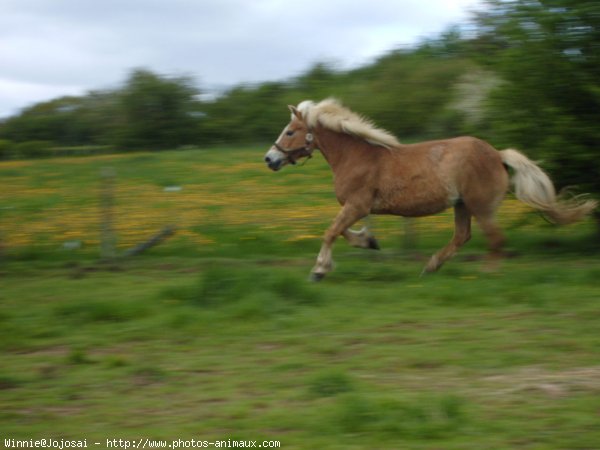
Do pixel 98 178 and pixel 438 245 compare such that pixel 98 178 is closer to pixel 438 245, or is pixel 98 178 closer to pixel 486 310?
pixel 438 245

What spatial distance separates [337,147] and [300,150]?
47cm

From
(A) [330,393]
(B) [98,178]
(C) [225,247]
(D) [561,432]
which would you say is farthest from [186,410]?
(B) [98,178]

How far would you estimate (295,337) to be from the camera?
696cm

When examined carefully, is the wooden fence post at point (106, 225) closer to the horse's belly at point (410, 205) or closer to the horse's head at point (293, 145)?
the horse's head at point (293, 145)

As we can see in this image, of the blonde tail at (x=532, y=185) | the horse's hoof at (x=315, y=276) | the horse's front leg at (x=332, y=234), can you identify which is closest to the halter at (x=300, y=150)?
the horse's front leg at (x=332, y=234)

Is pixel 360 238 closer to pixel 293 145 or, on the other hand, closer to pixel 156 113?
pixel 293 145

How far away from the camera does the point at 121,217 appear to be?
13.5 m

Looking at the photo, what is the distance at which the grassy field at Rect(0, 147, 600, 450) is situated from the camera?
4973 millimetres

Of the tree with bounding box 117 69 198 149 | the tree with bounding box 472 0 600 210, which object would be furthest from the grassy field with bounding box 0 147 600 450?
the tree with bounding box 117 69 198 149

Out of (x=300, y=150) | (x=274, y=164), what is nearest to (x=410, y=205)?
(x=300, y=150)

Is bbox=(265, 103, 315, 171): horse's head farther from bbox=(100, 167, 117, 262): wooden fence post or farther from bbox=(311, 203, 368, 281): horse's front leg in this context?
bbox=(100, 167, 117, 262): wooden fence post

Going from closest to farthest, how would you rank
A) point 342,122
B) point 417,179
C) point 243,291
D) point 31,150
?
point 243,291
point 417,179
point 342,122
point 31,150

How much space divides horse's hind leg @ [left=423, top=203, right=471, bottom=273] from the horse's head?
1986 millimetres

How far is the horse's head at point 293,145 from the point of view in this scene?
1002 cm
